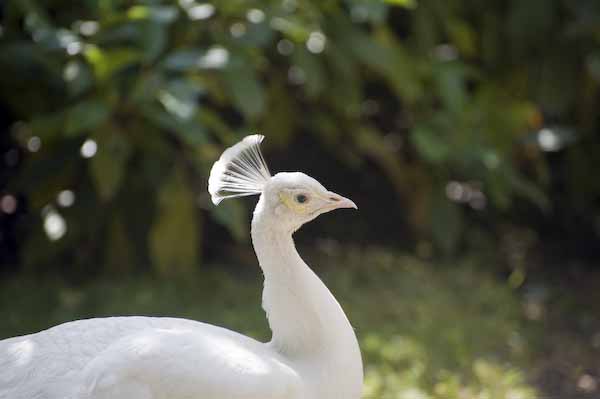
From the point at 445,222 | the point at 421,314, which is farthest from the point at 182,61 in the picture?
the point at 445,222

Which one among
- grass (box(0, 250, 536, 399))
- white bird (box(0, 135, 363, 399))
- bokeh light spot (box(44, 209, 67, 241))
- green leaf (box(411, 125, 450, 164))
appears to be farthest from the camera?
green leaf (box(411, 125, 450, 164))

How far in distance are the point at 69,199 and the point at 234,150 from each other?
2352 millimetres

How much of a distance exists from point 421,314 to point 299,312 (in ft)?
6.47

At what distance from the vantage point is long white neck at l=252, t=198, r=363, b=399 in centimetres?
232

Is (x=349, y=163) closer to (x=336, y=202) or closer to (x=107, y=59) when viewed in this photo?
(x=107, y=59)

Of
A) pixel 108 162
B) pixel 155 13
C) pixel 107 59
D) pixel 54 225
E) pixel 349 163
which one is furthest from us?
pixel 349 163

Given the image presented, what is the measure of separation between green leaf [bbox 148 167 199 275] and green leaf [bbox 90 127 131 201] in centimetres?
34

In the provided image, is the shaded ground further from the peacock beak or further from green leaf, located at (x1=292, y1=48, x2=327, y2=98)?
the peacock beak

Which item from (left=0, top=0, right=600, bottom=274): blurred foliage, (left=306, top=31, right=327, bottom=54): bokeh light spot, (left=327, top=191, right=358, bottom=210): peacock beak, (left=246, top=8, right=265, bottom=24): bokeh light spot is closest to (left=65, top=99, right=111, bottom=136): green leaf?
(left=0, top=0, right=600, bottom=274): blurred foliage

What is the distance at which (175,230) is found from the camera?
4.48m

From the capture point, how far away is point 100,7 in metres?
4.03

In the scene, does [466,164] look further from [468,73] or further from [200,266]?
[200,266]

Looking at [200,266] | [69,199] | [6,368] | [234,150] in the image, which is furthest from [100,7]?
[6,368]

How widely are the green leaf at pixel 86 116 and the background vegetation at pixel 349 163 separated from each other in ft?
→ 0.03
